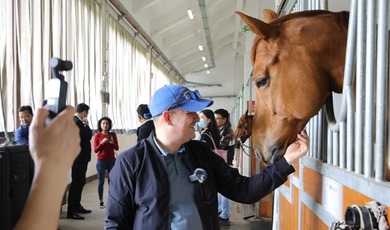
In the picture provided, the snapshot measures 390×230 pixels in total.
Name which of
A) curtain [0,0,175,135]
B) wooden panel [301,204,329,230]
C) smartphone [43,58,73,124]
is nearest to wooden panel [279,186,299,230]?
wooden panel [301,204,329,230]

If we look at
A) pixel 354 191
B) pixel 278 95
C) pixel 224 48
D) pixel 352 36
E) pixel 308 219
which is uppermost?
pixel 224 48

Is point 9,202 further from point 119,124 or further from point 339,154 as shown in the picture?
point 119,124

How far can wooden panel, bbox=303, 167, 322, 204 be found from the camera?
128 centimetres

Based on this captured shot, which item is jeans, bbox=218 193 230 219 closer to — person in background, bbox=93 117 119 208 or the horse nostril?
person in background, bbox=93 117 119 208

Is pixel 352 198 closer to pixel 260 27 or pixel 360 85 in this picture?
pixel 360 85

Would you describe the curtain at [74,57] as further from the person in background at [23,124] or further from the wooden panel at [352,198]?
the wooden panel at [352,198]

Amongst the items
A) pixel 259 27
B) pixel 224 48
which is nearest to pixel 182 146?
pixel 259 27

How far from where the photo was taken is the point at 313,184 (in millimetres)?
1372

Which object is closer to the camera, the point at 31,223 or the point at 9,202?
the point at 31,223

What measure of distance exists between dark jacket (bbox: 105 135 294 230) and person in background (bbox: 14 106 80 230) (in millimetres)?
795

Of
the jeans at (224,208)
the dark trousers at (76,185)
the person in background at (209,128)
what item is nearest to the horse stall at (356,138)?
the person in background at (209,128)

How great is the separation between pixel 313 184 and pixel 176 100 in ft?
2.19

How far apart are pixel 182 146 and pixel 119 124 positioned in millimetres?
7176

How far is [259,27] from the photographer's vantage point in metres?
1.19
